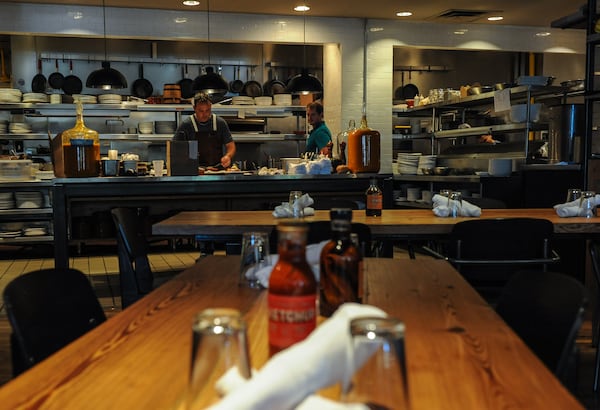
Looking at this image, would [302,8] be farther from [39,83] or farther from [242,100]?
[39,83]

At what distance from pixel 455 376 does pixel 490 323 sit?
1.33 feet

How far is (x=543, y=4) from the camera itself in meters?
7.94

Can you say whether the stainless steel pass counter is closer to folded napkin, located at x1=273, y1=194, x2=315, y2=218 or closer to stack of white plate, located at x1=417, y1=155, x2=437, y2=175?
folded napkin, located at x1=273, y1=194, x2=315, y2=218

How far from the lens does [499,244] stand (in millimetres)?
3090

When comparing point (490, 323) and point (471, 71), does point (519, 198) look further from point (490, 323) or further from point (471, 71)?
point (471, 71)

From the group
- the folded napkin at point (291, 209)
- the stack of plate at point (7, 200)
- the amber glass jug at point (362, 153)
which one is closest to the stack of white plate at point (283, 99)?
the stack of plate at point (7, 200)

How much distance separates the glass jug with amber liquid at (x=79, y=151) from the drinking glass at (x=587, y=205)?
142 inches

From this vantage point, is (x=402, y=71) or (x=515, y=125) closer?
(x=515, y=125)

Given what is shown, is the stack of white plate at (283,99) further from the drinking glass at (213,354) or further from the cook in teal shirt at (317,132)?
the drinking glass at (213,354)

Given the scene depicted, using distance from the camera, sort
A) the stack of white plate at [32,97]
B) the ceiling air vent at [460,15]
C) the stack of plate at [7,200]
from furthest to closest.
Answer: the stack of white plate at [32,97], the ceiling air vent at [460,15], the stack of plate at [7,200]

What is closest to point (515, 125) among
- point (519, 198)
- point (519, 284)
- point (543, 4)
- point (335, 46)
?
point (519, 198)

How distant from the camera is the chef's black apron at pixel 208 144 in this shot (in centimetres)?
757

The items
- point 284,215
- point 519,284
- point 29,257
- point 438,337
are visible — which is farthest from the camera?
point 29,257

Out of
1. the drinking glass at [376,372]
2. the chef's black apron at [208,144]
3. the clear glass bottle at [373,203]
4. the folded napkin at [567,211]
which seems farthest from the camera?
the chef's black apron at [208,144]
